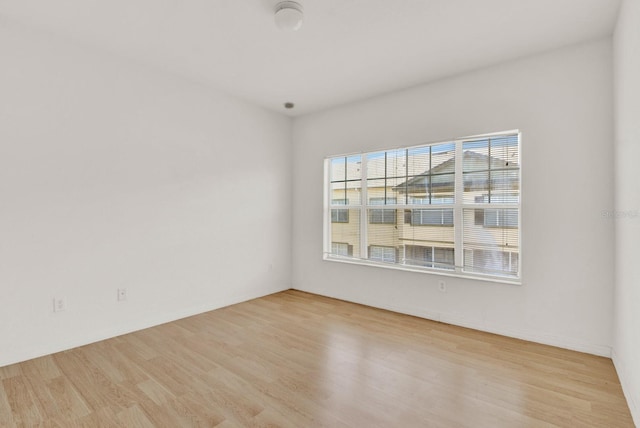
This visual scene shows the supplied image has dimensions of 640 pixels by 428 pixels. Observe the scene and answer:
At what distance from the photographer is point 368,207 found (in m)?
4.31

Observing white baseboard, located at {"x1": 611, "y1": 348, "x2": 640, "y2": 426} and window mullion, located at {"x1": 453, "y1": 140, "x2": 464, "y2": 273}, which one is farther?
window mullion, located at {"x1": 453, "y1": 140, "x2": 464, "y2": 273}

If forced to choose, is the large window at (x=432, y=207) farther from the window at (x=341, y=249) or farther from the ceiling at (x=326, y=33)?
the ceiling at (x=326, y=33)

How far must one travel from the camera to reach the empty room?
7.03ft

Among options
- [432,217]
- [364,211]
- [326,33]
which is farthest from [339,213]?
[326,33]

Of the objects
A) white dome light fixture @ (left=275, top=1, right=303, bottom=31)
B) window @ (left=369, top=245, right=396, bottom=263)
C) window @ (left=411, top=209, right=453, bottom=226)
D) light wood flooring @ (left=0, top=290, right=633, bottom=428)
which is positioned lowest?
light wood flooring @ (left=0, top=290, right=633, bottom=428)

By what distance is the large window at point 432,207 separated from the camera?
10.6ft

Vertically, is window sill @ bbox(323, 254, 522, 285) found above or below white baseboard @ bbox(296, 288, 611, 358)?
above

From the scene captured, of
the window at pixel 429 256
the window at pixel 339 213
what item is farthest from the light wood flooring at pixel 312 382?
the window at pixel 339 213

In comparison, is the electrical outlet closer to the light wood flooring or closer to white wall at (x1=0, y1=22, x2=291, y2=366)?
white wall at (x1=0, y1=22, x2=291, y2=366)

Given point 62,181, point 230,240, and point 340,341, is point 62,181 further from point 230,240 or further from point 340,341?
point 340,341

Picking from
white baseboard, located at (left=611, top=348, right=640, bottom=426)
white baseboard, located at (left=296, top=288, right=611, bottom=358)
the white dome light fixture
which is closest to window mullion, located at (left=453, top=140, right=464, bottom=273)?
white baseboard, located at (left=296, top=288, right=611, bottom=358)

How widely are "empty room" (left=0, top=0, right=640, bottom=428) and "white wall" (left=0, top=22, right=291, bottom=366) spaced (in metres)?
0.02

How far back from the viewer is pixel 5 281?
2518mm

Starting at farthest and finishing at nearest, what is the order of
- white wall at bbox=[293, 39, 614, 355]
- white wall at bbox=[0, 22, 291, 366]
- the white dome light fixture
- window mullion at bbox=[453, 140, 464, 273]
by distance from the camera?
window mullion at bbox=[453, 140, 464, 273] < white wall at bbox=[293, 39, 614, 355] < white wall at bbox=[0, 22, 291, 366] < the white dome light fixture
